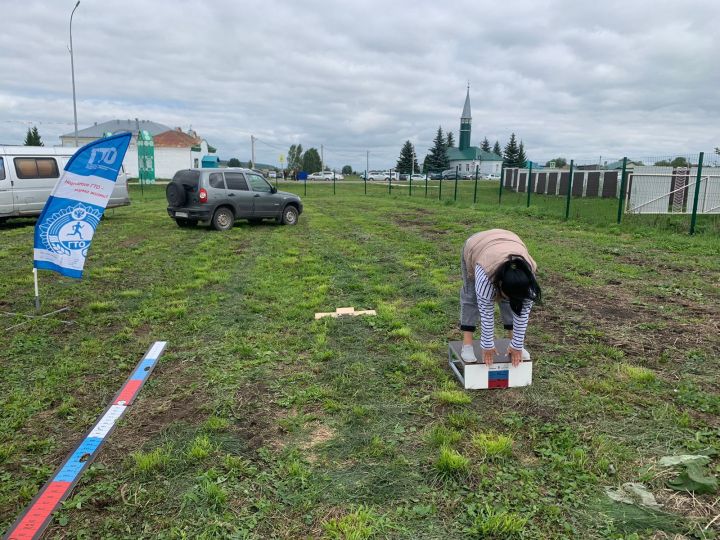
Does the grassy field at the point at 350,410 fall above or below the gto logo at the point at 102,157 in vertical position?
below

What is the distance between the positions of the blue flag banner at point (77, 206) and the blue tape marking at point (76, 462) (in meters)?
3.15


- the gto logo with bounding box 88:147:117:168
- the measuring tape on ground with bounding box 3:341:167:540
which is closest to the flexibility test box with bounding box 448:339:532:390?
the measuring tape on ground with bounding box 3:341:167:540

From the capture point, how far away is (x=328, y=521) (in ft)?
8.53

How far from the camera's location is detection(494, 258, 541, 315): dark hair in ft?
11.1

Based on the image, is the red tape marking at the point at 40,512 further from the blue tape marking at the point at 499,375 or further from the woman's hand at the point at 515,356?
the woman's hand at the point at 515,356

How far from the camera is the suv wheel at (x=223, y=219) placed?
1354cm

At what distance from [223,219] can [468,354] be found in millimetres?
→ 10760

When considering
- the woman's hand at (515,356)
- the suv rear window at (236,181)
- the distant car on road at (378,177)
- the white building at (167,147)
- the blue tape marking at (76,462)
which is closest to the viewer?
the blue tape marking at (76,462)

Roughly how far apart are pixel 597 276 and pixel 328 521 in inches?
263

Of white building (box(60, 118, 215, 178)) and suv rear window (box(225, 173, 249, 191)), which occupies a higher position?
white building (box(60, 118, 215, 178))

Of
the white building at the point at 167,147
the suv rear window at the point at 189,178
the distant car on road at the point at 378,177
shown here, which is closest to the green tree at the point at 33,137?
the white building at the point at 167,147

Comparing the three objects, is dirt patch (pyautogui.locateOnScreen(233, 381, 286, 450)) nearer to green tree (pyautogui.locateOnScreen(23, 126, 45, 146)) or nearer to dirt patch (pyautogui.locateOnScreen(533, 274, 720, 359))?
dirt patch (pyautogui.locateOnScreen(533, 274, 720, 359))

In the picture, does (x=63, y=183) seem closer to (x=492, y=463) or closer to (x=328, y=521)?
(x=328, y=521)

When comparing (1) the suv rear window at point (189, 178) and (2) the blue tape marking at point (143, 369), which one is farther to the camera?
(1) the suv rear window at point (189, 178)
